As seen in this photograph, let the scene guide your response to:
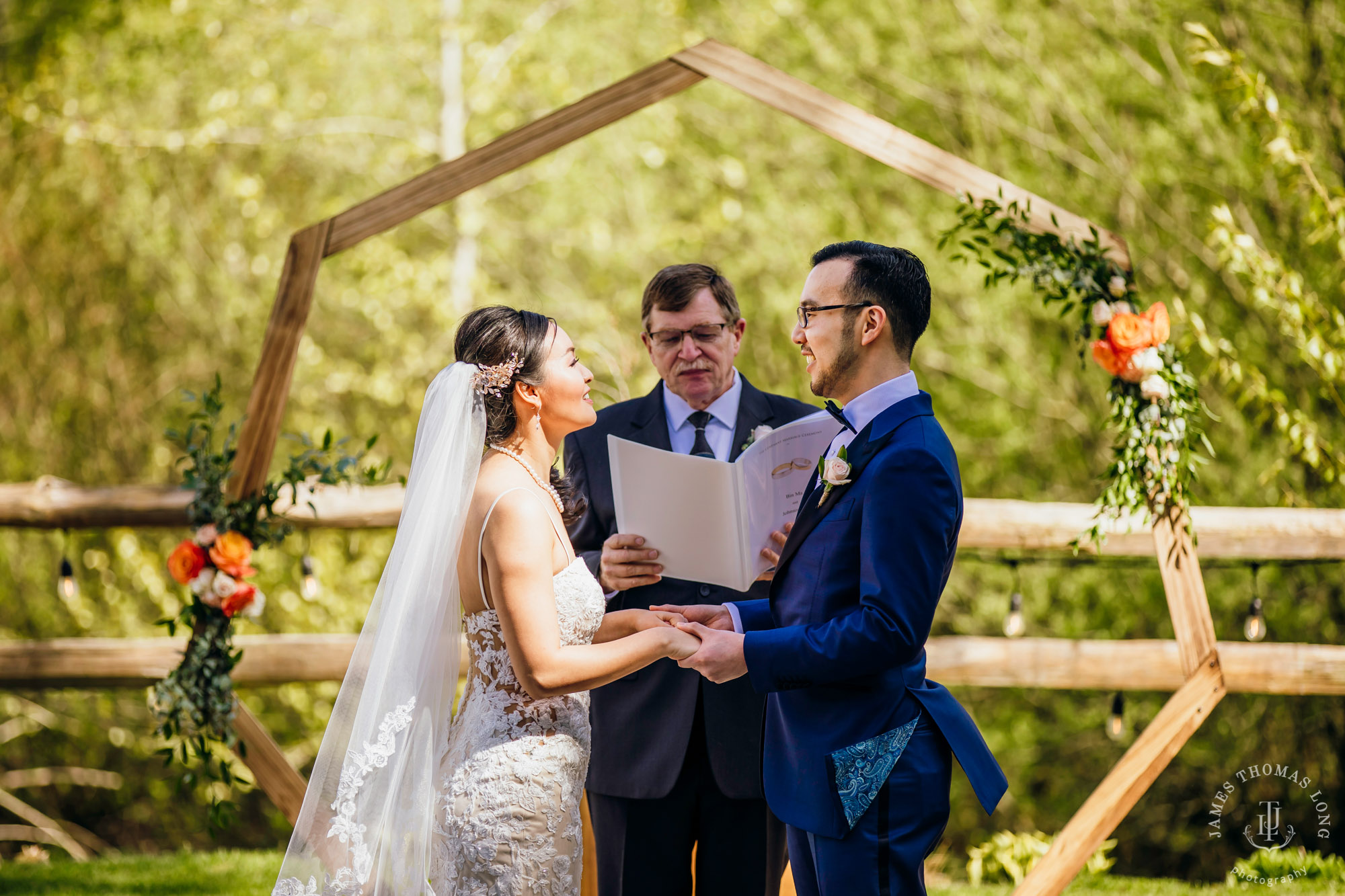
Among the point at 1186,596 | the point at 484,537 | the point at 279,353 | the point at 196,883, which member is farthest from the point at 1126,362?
the point at 196,883

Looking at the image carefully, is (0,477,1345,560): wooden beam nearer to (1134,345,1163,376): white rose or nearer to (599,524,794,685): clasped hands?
(1134,345,1163,376): white rose

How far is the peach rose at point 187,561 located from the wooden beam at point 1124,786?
126 inches

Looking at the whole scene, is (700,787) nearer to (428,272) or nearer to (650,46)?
(428,272)

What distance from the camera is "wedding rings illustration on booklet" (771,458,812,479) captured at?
8.54ft

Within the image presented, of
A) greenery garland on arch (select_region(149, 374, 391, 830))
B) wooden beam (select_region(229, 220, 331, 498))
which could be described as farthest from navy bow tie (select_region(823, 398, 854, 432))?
wooden beam (select_region(229, 220, 331, 498))

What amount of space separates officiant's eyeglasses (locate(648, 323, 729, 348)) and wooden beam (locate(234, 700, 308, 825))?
2.27 meters

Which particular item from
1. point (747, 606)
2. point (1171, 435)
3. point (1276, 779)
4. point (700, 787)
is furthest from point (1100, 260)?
point (1276, 779)

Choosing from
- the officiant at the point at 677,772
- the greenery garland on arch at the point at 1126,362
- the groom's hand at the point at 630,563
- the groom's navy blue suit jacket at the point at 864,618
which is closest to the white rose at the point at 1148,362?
the greenery garland on arch at the point at 1126,362

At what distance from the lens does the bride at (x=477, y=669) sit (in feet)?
7.66

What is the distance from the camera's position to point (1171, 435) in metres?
3.61

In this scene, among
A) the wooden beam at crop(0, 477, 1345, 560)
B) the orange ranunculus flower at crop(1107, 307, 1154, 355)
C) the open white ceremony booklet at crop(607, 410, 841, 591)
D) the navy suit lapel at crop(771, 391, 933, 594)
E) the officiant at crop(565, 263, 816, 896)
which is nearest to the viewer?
the navy suit lapel at crop(771, 391, 933, 594)

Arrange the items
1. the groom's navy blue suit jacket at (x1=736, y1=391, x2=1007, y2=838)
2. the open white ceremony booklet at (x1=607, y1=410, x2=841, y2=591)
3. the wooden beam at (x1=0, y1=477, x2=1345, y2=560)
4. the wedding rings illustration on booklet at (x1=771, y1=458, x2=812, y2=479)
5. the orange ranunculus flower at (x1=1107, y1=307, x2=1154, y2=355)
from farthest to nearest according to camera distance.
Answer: the wooden beam at (x1=0, y1=477, x2=1345, y2=560) → the orange ranunculus flower at (x1=1107, y1=307, x2=1154, y2=355) → the wedding rings illustration on booklet at (x1=771, y1=458, x2=812, y2=479) → the open white ceremony booklet at (x1=607, y1=410, x2=841, y2=591) → the groom's navy blue suit jacket at (x1=736, y1=391, x2=1007, y2=838)

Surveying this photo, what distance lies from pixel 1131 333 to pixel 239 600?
3.36 meters

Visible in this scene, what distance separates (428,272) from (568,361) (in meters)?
5.02
